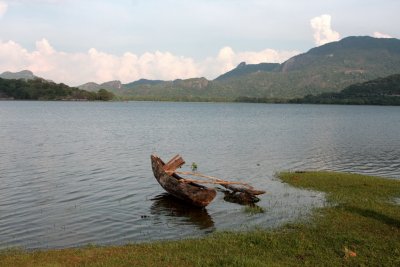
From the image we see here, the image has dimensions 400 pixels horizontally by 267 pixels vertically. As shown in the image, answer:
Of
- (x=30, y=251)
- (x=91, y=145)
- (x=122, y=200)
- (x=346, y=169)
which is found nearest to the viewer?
(x=30, y=251)

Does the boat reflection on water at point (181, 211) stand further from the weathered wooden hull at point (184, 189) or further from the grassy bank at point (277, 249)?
the grassy bank at point (277, 249)

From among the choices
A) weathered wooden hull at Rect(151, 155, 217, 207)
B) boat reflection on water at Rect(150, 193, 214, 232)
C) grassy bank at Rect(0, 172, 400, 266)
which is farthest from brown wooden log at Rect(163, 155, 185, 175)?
grassy bank at Rect(0, 172, 400, 266)

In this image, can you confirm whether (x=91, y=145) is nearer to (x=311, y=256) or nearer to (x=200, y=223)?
(x=200, y=223)

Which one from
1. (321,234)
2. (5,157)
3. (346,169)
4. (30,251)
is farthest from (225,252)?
(5,157)

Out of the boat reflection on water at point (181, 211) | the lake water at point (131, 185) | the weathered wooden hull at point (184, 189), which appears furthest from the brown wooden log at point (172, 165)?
the lake water at point (131, 185)

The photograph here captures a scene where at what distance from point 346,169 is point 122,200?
26434mm

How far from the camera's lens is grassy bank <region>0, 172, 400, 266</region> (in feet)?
48.5

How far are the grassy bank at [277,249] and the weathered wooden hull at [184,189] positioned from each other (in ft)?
20.5

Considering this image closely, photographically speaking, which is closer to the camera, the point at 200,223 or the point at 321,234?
the point at 321,234

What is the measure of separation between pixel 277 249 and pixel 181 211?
1050cm

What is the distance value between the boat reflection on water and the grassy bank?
12.0 ft

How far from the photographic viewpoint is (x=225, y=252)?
15820 millimetres

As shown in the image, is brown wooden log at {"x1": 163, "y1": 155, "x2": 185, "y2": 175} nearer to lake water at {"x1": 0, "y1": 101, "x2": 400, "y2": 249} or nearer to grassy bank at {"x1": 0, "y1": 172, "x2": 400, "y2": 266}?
lake water at {"x1": 0, "y1": 101, "x2": 400, "y2": 249}

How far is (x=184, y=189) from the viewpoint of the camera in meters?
26.9
